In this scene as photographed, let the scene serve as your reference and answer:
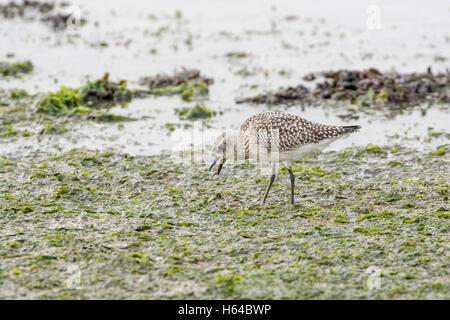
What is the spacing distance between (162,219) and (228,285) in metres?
2.33

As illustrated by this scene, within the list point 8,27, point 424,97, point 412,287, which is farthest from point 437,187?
point 8,27

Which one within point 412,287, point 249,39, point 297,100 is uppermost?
point 249,39

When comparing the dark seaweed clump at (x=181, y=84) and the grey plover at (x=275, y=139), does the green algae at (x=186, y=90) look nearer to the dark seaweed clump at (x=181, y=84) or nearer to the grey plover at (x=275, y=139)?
the dark seaweed clump at (x=181, y=84)

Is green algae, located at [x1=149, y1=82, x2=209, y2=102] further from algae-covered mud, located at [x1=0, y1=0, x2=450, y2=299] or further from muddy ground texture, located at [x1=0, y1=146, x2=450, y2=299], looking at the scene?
muddy ground texture, located at [x1=0, y1=146, x2=450, y2=299]

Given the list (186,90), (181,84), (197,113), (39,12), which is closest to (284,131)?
(197,113)

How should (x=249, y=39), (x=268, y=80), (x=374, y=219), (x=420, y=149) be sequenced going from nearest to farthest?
(x=374, y=219)
(x=420, y=149)
(x=268, y=80)
(x=249, y=39)

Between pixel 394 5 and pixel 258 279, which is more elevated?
pixel 394 5

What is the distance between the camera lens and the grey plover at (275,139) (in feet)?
31.8

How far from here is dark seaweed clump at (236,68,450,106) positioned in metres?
15.1

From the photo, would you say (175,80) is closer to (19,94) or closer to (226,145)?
(19,94)

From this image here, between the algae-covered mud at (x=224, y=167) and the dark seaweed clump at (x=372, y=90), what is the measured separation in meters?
0.05

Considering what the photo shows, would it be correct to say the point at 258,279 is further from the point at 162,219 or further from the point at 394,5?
the point at 394,5

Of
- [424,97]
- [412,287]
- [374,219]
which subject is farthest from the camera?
[424,97]

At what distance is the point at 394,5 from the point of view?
23.9 meters
